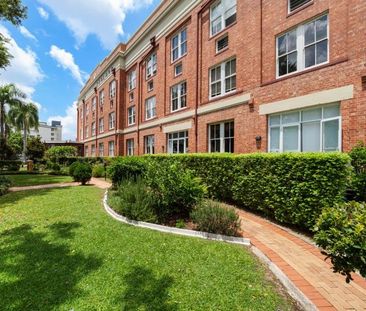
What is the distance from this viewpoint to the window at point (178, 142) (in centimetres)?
1803

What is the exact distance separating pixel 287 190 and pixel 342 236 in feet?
13.9

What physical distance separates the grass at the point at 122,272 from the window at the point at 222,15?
528 inches

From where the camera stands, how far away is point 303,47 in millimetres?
10539

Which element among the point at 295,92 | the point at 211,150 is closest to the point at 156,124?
the point at 211,150

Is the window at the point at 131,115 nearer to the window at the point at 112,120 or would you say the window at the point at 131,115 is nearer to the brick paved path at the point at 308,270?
the window at the point at 112,120

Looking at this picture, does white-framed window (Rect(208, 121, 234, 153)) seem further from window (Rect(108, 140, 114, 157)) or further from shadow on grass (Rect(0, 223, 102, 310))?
window (Rect(108, 140, 114, 157))

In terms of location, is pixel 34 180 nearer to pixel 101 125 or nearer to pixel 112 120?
pixel 112 120

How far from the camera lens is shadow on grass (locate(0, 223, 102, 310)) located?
3.47 m

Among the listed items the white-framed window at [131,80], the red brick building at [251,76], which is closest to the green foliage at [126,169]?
the red brick building at [251,76]

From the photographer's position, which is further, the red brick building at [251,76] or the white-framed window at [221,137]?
the white-framed window at [221,137]

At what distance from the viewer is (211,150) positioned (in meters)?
15.6

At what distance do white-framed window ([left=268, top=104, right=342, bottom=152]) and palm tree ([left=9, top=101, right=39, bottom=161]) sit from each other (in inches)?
1573

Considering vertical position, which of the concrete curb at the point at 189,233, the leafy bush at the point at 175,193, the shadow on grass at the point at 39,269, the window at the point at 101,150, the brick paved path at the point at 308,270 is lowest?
the brick paved path at the point at 308,270

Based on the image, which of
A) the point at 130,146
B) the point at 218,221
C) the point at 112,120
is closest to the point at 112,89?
the point at 112,120
